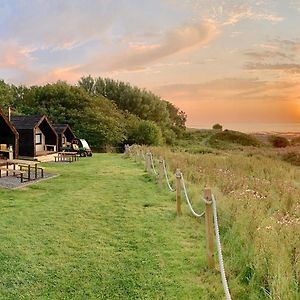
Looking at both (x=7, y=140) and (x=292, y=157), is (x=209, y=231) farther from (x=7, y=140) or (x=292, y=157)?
(x=292, y=157)

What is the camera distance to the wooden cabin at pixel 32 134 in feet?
74.5

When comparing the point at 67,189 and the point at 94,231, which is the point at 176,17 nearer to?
the point at 67,189

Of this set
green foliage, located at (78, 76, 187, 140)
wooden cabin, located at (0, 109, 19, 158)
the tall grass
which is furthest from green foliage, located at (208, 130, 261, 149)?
the tall grass

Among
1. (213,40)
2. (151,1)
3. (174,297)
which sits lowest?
(174,297)

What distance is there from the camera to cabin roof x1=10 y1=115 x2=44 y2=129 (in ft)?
74.7

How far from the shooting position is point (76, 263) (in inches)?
224

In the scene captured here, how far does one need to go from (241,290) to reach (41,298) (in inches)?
101

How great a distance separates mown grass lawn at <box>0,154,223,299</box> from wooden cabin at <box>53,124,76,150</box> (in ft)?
59.1

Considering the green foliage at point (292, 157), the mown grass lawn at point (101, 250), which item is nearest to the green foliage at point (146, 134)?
the green foliage at point (292, 157)

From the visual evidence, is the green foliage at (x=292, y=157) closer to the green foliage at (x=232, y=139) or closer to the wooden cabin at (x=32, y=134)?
the wooden cabin at (x=32, y=134)

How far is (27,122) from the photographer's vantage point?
23.3 metres

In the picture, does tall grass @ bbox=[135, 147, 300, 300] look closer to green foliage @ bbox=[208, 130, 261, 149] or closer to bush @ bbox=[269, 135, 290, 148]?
bush @ bbox=[269, 135, 290, 148]

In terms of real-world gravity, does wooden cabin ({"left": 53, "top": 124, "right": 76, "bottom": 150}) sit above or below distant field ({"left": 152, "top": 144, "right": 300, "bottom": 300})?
above

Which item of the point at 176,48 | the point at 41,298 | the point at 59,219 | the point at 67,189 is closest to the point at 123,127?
the point at 176,48
